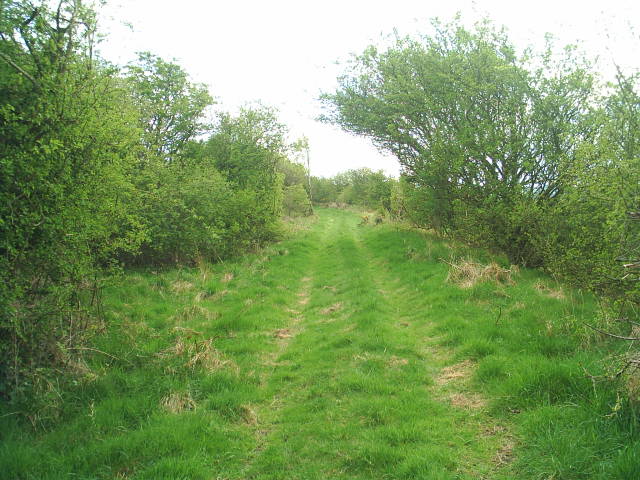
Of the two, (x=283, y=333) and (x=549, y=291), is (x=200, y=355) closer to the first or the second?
(x=283, y=333)

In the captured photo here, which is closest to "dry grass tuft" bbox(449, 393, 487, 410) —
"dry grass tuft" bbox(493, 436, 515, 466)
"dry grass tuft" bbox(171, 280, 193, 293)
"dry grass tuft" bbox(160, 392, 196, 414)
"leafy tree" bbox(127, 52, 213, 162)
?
"dry grass tuft" bbox(493, 436, 515, 466)

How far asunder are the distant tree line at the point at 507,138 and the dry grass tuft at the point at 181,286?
374 inches

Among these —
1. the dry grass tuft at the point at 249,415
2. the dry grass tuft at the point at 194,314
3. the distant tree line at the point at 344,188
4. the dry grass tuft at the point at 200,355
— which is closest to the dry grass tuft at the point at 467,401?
the dry grass tuft at the point at 249,415

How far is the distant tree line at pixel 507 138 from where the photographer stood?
877cm

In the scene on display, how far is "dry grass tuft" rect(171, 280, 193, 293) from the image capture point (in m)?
12.6

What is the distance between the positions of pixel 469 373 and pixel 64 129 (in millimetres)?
7240

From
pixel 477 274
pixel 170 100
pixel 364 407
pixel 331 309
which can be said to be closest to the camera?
pixel 364 407

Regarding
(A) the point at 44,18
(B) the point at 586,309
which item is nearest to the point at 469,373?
(B) the point at 586,309

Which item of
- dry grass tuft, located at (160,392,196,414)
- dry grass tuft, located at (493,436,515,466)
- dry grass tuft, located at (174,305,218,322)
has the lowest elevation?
dry grass tuft, located at (160,392,196,414)

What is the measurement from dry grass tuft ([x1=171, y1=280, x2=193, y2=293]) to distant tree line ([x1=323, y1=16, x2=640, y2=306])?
9.49 m

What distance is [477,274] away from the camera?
37.5 feet

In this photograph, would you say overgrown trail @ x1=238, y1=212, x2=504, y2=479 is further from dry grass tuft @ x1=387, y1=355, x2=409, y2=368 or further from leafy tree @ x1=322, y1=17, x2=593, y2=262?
leafy tree @ x1=322, y1=17, x2=593, y2=262

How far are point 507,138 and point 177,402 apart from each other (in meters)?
12.7

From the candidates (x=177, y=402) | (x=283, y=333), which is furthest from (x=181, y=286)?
(x=177, y=402)
